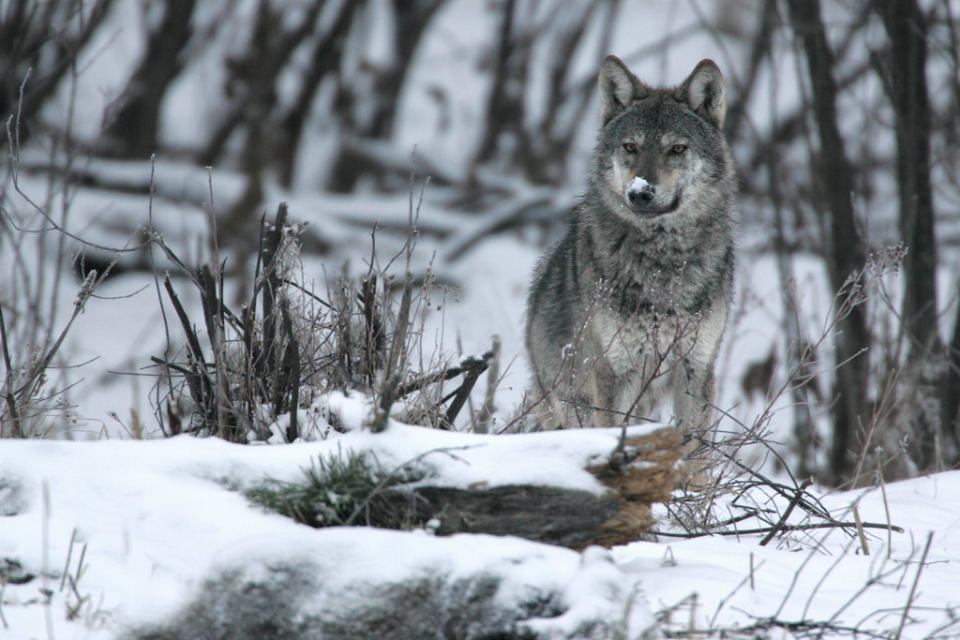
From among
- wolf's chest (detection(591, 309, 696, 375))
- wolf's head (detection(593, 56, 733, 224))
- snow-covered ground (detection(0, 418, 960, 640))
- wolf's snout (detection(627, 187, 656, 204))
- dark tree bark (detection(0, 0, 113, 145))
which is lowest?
snow-covered ground (detection(0, 418, 960, 640))

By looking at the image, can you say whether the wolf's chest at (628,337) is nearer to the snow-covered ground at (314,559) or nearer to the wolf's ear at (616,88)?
the wolf's ear at (616,88)

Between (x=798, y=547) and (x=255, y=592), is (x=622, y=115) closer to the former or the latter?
(x=798, y=547)

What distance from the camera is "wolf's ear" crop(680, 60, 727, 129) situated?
577cm

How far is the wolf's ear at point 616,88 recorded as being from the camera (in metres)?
5.92

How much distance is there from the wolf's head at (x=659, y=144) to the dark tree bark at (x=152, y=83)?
421 inches

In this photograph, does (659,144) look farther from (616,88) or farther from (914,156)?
(914,156)

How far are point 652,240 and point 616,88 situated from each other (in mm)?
1010

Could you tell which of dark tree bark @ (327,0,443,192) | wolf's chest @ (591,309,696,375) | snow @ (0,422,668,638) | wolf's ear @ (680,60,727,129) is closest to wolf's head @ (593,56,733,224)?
wolf's ear @ (680,60,727,129)

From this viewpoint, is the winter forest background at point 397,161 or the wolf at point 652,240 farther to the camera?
the winter forest background at point 397,161

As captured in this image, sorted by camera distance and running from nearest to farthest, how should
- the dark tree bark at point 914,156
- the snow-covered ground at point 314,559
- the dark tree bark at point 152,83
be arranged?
the snow-covered ground at point 314,559, the dark tree bark at point 914,156, the dark tree bark at point 152,83

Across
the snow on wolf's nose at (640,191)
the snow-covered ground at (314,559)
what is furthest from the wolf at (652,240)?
the snow-covered ground at (314,559)

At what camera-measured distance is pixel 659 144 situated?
5.59 meters

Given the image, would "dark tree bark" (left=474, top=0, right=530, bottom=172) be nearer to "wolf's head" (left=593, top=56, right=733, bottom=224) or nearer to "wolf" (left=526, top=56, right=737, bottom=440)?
"wolf's head" (left=593, top=56, right=733, bottom=224)

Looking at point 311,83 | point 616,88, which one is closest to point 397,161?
point 311,83
